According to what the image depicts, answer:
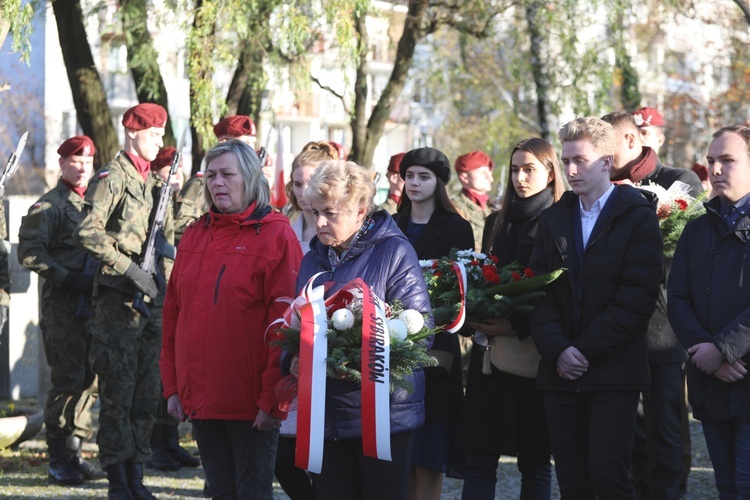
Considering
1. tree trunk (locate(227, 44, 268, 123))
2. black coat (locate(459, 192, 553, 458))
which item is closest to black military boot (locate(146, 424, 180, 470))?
black coat (locate(459, 192, 553, 458))

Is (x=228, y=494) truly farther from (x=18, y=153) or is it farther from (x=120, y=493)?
(x=18, y=153)

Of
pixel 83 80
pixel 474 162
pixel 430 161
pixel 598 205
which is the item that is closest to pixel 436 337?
pixel 430 161

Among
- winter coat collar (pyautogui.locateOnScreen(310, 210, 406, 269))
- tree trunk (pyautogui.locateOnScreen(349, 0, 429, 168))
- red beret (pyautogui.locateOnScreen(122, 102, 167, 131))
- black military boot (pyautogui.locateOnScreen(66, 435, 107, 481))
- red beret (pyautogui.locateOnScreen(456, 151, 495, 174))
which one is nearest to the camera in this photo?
winter coat collar (pyautogui.locateOnScreen(310, 210, 406, 269))

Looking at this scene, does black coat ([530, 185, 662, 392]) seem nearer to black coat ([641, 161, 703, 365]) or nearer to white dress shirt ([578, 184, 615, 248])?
white dress shirt ([578, 184, 615, 248])

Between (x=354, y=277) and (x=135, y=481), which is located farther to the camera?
(x=135, y=481)

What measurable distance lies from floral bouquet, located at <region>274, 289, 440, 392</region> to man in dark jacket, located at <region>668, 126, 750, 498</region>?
4.89ft

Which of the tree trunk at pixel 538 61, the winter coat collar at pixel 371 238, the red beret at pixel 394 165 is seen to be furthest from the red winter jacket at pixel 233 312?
the tree trunk at pixel 538 61

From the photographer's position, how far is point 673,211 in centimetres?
655

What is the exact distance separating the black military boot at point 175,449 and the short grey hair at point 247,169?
4.18 m

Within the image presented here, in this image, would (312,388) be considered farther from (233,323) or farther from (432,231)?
(432,231)

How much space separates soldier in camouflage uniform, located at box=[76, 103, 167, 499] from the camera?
25.1 feet

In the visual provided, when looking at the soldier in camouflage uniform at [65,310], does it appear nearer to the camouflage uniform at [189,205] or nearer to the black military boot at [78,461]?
the black military boot at [78,461]

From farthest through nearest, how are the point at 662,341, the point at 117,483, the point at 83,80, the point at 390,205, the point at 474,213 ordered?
the point at 83,80 → the point at 474,213 → the point at 390,205 → the point at 117,483 → the point at 662,341

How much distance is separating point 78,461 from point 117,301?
1.70 meters
